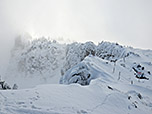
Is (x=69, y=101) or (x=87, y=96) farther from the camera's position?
(x=87, y=96)

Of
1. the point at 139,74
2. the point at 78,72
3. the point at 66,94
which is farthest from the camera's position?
the point at 139,74

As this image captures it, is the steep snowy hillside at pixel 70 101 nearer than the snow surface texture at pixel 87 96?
Yes

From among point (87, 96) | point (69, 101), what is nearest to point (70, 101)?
point (69, 101)

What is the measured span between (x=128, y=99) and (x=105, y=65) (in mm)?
7722

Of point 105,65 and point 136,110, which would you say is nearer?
point 136,110

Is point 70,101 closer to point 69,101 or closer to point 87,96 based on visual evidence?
point 69,101

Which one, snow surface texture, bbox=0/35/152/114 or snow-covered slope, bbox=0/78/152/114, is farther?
snow surface texture, bbox=0/35/152/114

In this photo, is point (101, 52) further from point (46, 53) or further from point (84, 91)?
point (46, 53)

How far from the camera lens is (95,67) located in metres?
15.6

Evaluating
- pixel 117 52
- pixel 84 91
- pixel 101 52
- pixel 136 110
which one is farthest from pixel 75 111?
pixel 101 52

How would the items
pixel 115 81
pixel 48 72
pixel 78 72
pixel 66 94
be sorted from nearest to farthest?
1. pixel 66 94
2. pixel 115 81
3. pixel 78 72
4. pixel 48 72

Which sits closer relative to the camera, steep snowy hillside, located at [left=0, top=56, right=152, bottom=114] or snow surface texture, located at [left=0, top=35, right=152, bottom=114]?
steep snowy hillside, located at [left=0, top=56, right=152, bottom=114]

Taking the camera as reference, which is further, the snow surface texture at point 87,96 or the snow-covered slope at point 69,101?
the snow surface texture at point 87,96

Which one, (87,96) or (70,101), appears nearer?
(70,101)
